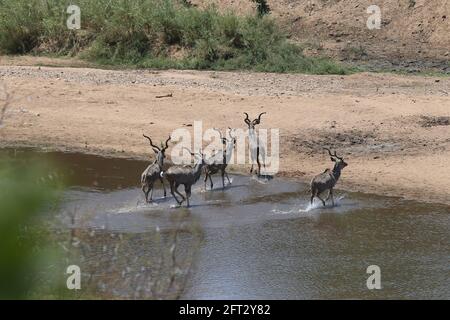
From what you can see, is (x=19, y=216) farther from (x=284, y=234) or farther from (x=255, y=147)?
(x=255, y=147)

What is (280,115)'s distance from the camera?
20.3m

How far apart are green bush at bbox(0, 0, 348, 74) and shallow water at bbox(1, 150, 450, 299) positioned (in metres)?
10.9

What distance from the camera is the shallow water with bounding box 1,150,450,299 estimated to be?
34.4ft

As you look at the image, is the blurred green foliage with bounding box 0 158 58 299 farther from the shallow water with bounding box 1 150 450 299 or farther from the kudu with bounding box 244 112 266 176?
the kudu with bounding box 244 112 266 176

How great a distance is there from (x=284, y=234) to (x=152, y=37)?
1666cm

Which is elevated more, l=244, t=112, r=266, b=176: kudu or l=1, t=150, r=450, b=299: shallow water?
l=244, t=112, r=266, b=176: kudu

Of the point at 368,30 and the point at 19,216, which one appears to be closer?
the point at 19,216

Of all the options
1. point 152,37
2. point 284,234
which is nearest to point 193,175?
point 284,234

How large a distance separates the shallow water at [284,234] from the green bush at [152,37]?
10929mm

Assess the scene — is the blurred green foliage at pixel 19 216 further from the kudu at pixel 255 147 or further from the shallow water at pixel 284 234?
the kudu at pixel 255 147

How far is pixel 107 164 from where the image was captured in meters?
16.7

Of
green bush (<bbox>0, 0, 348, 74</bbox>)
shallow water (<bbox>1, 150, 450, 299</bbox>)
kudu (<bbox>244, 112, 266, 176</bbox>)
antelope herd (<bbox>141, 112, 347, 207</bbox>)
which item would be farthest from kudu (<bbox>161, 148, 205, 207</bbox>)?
green bush (<bbox>0, 0, 348, 74</bbox>)

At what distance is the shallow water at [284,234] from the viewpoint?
34.4 feet

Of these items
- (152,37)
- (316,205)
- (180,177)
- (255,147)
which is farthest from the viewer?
(152,37)
